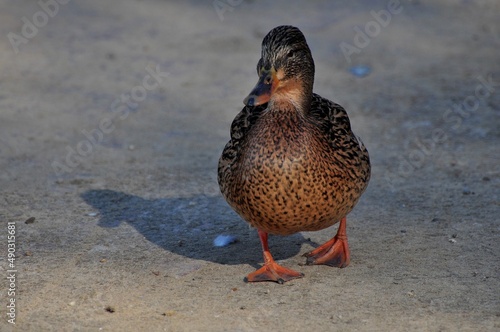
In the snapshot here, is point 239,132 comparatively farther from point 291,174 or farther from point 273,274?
point 273,274

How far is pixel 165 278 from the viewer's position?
4.89 meters

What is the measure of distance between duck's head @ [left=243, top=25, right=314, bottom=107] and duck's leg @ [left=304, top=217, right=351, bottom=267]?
3.01 ft

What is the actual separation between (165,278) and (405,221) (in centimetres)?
176

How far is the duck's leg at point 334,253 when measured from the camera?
16.6 ft

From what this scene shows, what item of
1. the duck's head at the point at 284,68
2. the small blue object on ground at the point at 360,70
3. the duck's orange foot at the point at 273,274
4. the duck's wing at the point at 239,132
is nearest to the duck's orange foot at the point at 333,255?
the duck's orange foot at the point at 273,274

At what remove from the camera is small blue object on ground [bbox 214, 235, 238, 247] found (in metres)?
5.43

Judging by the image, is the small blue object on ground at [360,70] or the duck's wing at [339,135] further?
the small blue object on ground at [360,70]

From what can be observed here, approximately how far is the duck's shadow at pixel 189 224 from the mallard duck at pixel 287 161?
1.52ft

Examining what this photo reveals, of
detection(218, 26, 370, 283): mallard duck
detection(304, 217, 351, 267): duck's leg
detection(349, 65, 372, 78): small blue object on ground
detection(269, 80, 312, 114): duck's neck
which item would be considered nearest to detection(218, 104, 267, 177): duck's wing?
detection(218, 26, 370, 283): mallard duck

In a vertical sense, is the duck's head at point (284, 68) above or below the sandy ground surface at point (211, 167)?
above

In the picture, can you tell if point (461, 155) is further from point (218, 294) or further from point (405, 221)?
point (218, 294)

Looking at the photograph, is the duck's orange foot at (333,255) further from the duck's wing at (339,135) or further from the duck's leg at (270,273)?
the duck's wing at (339,135)

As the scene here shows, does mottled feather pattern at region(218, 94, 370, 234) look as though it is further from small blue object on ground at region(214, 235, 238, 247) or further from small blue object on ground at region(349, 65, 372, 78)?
small blue object on ground at region(349, 65, 372, 78)

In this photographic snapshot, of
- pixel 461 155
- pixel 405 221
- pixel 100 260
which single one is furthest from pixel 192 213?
pixel 461 155
